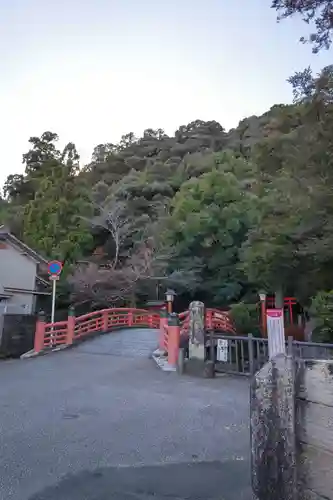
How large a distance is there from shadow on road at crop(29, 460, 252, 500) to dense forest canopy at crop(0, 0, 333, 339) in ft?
24.1

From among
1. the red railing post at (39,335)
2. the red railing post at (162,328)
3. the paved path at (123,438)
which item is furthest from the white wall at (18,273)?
the paved path at (123,438)

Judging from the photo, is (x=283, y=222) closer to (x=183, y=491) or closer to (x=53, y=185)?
(x=183, y=491)

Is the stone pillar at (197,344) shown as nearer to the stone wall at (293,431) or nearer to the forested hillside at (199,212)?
the forested hillside at (199,212)

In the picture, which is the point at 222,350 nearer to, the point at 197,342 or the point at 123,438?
the point at 197,342

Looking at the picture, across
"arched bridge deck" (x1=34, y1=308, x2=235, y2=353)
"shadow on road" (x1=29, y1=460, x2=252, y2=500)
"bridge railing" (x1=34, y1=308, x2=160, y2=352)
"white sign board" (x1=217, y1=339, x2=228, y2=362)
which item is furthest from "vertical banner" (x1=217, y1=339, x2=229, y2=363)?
"bridge railing" (x1=34, y1=308, x2=160, y2=352)

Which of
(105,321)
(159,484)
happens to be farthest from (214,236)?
(159,484)

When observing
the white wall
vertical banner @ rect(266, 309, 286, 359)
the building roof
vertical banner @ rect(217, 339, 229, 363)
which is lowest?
vertical banner @ rect(217, 339, 229, 363)

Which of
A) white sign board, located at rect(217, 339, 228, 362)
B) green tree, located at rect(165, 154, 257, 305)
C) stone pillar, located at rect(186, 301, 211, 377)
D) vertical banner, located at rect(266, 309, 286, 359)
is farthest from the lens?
green tree, located at rect(165, 154, 257, 305)

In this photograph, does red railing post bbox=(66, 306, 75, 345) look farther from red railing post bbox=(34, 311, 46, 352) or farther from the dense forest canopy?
the dense forest canopy

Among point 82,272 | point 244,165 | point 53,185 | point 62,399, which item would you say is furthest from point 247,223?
point 62,399

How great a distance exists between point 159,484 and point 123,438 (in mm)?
1237

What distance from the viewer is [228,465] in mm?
3359

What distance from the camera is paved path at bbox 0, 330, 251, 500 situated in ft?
9.41

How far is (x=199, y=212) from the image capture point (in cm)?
2327
